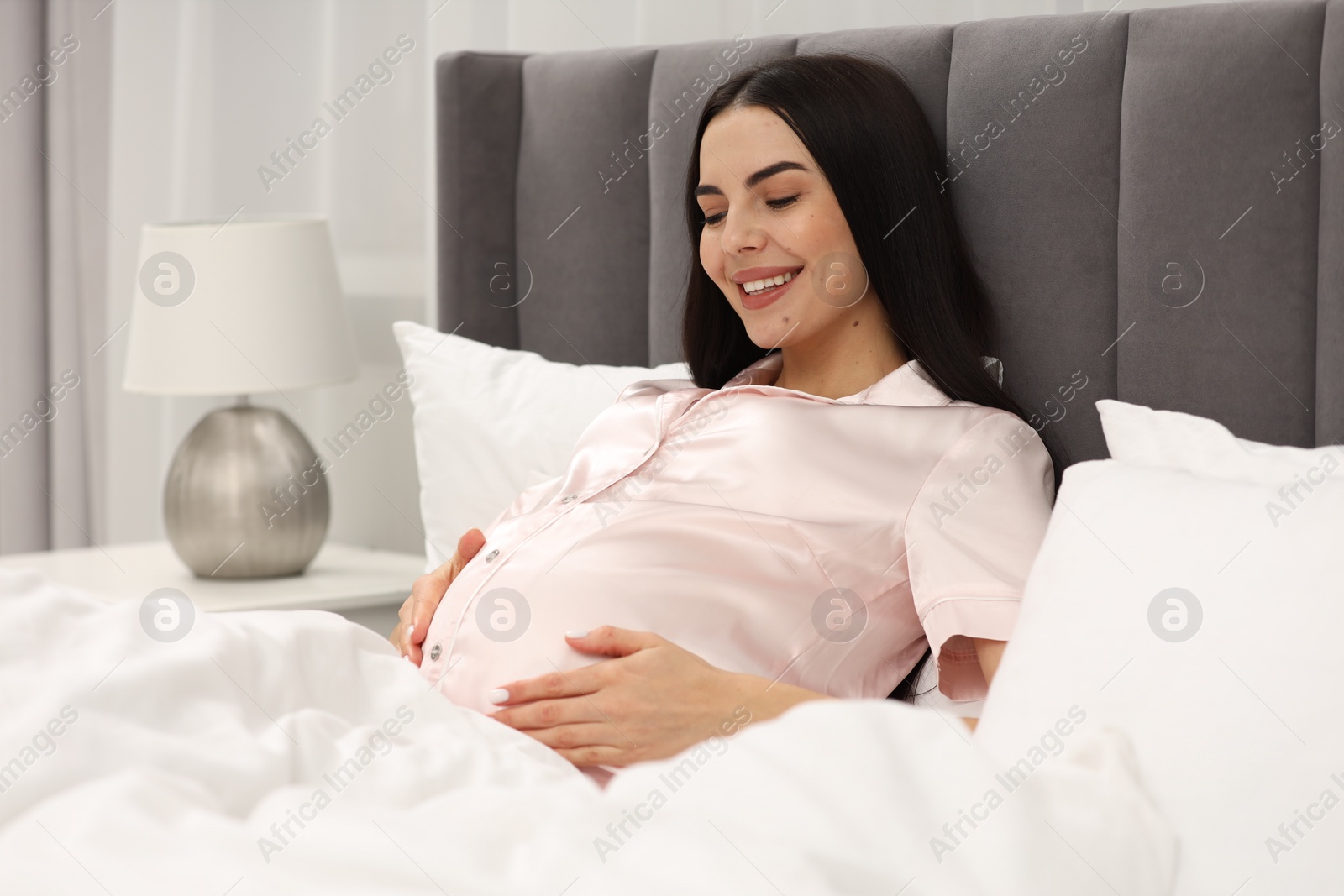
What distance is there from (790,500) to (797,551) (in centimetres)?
5

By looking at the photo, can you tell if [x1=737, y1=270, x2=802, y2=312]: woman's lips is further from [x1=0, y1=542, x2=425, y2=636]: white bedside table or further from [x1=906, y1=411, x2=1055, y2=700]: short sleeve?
[x1=0, y1=542, x2=425, y2=636]: white bedside table

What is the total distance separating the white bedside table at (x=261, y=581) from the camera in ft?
6.45

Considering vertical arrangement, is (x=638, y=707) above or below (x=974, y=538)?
below

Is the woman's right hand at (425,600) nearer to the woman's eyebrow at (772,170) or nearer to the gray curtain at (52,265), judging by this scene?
the woman's eyebrow at (772,170)

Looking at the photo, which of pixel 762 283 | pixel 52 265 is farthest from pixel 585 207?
pixel 52 265

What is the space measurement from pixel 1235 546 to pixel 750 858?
43cm

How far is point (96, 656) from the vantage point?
95 cm

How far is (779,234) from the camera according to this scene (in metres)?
1.36

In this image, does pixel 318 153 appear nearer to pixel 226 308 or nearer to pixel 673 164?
pixel 226 308

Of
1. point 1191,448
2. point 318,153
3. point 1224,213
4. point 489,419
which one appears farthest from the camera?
point 318,153

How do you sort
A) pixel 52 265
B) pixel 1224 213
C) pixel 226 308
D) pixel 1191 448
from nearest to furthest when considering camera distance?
pixel 1191 448 → pixel 1224 213 → pixel 226 308 → pixel 52 265

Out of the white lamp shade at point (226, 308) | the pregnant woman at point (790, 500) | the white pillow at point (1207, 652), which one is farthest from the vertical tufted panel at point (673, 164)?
the white pillow at point (1207, 652)

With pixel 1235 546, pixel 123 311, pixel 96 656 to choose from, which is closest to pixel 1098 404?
pixel 1235 546

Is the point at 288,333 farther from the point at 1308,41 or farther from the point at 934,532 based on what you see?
the point at 1308,41
